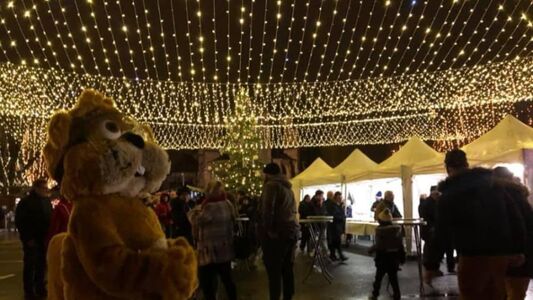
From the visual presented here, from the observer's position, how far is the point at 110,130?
279cm

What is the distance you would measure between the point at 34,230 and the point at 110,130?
638 centimetres

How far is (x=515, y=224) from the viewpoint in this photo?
4176mm

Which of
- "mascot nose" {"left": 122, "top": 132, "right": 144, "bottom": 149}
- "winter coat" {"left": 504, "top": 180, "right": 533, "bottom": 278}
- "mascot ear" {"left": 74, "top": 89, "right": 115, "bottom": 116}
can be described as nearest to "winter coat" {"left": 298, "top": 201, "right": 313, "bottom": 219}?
"winter coat" {"left": 504, "top": 180, "right": 533, "bottom": 278}

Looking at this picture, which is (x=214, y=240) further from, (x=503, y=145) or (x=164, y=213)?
(x=503, y=145)

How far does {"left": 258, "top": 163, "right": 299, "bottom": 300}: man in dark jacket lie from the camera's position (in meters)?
6.09

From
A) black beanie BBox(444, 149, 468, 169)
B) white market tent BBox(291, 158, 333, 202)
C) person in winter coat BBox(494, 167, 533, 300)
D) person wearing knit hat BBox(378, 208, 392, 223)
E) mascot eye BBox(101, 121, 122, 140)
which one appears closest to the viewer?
mascot eye BBox(101, 121, 122, 140)

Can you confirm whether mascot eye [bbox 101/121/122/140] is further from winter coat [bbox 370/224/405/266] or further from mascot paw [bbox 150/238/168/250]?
winter coat [bbox 370/224/405/266]

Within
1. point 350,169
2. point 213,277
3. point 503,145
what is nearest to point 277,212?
point 213,277

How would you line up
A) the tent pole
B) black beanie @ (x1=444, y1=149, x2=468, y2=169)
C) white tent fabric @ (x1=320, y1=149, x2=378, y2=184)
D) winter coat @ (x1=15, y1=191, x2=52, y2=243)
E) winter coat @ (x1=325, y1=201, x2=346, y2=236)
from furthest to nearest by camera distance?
white tent fabric @ (x1=320, y1=149, x2=378, y2=184) → the tent pole → winter coat @ (x1=325, y1=201, x2=346, y2=236) → winter coat @ (x1=15, y1=191, x2=52, y2=243) → black beanie @ (x1=444, y1=149, x2=468, y2=169)

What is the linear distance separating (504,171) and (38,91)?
54.8ft

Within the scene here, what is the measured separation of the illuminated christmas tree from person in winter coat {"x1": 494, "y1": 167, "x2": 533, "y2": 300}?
67.1ft

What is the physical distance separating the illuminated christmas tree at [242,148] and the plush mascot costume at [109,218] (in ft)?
72.8

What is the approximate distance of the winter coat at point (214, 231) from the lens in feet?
21.6

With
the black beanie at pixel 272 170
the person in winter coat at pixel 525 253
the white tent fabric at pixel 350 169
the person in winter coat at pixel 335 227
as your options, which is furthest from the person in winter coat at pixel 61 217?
the white tent fabric at pixel 350 169
